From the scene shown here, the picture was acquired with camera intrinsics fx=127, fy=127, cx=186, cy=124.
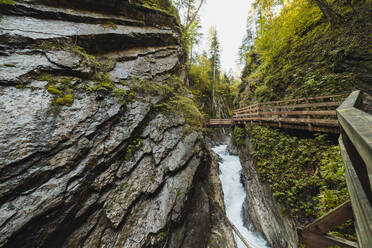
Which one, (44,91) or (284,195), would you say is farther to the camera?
(284,195)

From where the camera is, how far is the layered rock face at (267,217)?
14.0 ft

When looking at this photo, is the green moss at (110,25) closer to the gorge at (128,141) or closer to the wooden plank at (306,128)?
the gorge at (128,141)

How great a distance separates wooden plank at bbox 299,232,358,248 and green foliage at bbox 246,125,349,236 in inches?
47.1

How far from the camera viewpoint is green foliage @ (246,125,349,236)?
322 centimetres

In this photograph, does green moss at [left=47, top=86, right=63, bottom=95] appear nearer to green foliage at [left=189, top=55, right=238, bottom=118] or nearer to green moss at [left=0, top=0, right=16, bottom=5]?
green moss at [left=0, top=0, right=16, bottom=5]

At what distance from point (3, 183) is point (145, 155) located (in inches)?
110

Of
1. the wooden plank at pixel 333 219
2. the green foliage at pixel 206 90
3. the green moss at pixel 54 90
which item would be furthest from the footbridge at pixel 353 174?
the green foliage at pixel 206 90

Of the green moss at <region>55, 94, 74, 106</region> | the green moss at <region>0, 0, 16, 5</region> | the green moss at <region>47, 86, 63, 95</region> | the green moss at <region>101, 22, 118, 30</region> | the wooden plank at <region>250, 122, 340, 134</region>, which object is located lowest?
the wooden plank at <region>250, 122, 340, 134</region>

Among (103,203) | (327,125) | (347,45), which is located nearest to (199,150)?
(103,203)

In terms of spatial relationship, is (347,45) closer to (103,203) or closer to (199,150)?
(199,150)

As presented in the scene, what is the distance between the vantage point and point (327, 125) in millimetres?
4254

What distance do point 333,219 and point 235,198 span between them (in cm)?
892

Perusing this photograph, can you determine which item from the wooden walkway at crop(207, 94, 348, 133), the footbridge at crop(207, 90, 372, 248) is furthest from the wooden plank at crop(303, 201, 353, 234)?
the wooden walkway at crop(207, 94, 348, 133)

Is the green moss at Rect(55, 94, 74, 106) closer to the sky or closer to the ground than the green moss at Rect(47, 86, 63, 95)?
closer to the ground
